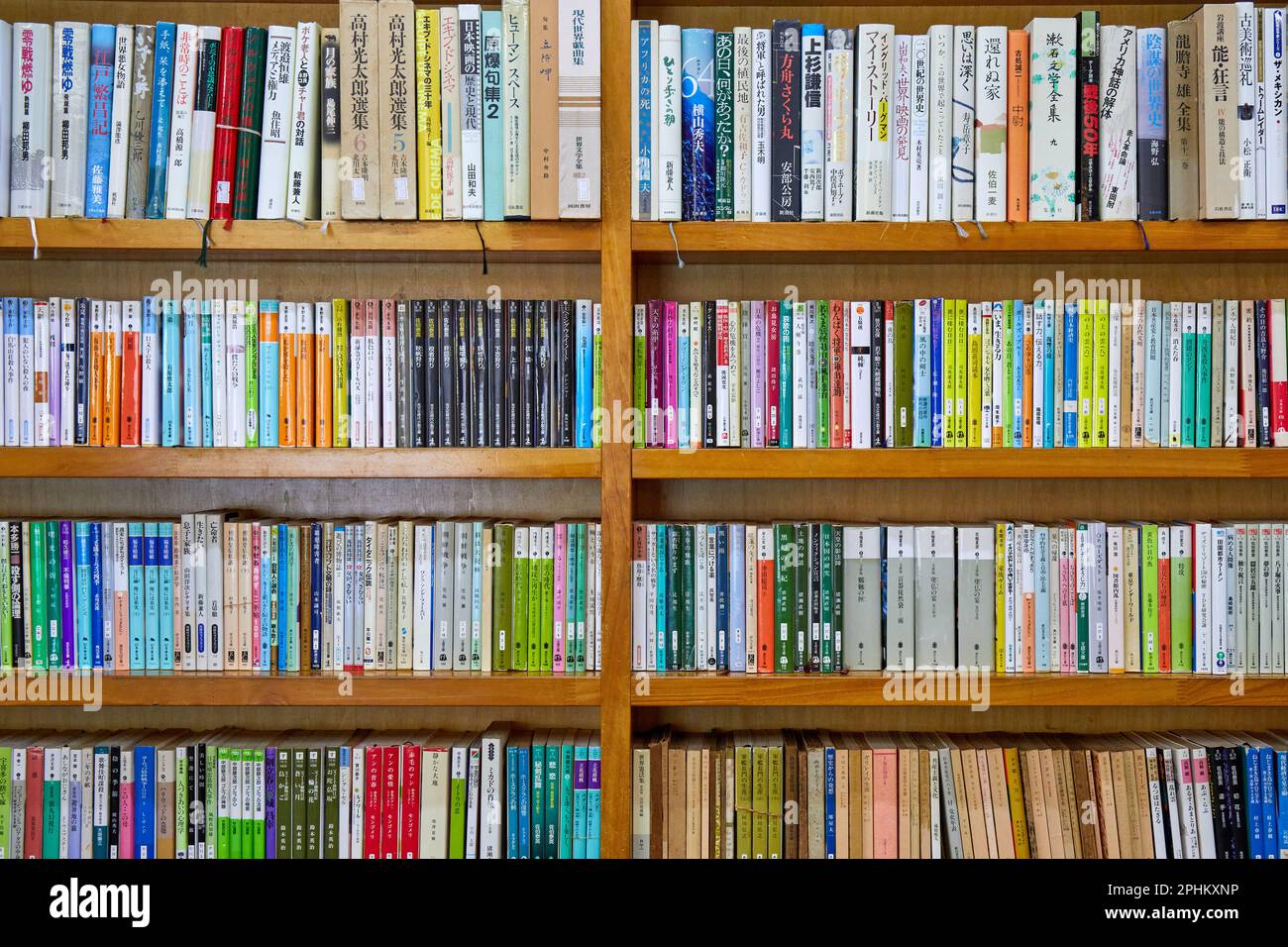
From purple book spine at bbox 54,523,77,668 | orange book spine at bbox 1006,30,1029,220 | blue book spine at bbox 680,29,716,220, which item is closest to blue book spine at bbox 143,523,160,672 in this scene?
purple book spine at bbox 54,523,77,668

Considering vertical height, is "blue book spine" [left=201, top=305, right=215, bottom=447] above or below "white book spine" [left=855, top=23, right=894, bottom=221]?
below

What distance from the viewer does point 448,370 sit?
161cm

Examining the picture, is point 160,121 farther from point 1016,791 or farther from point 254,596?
point 1016,791

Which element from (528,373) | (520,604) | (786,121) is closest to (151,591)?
(520,604)

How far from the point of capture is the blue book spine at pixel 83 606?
1.60 m

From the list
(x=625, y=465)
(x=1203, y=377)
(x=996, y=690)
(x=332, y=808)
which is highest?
(x=1203, y=377)

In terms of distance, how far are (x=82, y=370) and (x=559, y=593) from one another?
85cm

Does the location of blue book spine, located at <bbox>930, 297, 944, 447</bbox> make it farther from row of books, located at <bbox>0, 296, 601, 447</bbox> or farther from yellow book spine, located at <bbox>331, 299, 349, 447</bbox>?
yellow book spine, located at <bbox>331, 299, 349, 447</bbox>

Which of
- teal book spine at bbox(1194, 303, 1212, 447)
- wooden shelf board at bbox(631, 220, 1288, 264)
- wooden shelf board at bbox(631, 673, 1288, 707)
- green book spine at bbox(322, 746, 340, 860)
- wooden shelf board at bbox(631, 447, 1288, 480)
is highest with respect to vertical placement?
wooden shelf board at bbox(631, 220, 1288, 264)

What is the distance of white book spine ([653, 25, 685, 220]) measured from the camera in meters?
1.56

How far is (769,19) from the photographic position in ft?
5.75

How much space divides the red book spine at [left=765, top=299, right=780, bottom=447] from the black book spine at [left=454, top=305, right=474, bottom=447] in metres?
0.48

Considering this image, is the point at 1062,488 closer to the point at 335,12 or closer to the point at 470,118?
the point at 470,118
